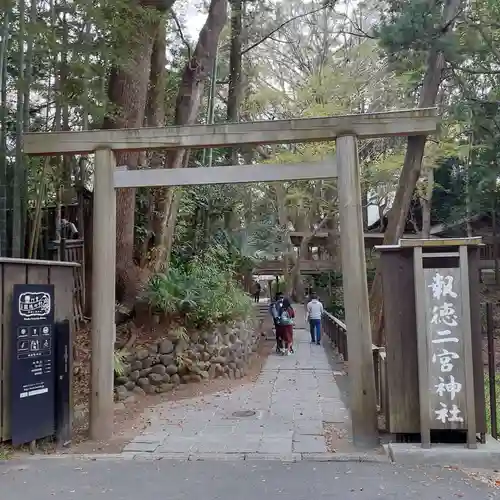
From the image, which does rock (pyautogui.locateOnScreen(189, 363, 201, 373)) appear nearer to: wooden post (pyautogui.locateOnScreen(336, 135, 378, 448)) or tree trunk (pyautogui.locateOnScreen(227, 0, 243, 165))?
wooden post (pyautogui.locateOnScreen(336, 135, 378, 448))

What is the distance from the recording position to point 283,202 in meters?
24.7

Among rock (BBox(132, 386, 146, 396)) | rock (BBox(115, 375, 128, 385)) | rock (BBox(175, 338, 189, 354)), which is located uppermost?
rock (BBox(175, 338, 189, 354))

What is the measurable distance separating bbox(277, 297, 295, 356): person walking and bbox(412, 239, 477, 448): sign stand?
8.32 m

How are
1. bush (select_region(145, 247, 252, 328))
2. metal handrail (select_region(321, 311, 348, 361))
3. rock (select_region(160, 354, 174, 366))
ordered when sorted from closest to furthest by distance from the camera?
rock (select_region(160, 354, 174, 366)), bush (select_region(145, 247, 252, 328)), metal handrail (select_region(321, 311, 348, 361))

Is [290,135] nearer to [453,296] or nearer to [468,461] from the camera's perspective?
[453,296]

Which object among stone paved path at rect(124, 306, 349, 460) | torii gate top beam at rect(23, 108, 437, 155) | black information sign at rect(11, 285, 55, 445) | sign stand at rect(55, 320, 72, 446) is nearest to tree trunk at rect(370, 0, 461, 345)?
stone paved path at rect(124, 306, 349, 460)

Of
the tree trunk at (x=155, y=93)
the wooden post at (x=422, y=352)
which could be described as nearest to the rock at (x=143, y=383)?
the tree trunk at (x=155, y=93)

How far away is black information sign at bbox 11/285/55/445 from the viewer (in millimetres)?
5629

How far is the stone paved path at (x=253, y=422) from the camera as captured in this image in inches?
233

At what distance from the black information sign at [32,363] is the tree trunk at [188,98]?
4910mm

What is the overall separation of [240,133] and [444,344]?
315cm

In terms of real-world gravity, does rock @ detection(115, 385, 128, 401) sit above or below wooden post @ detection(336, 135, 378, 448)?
below

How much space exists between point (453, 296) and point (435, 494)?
1905 mm

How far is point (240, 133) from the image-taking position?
6375 mm
